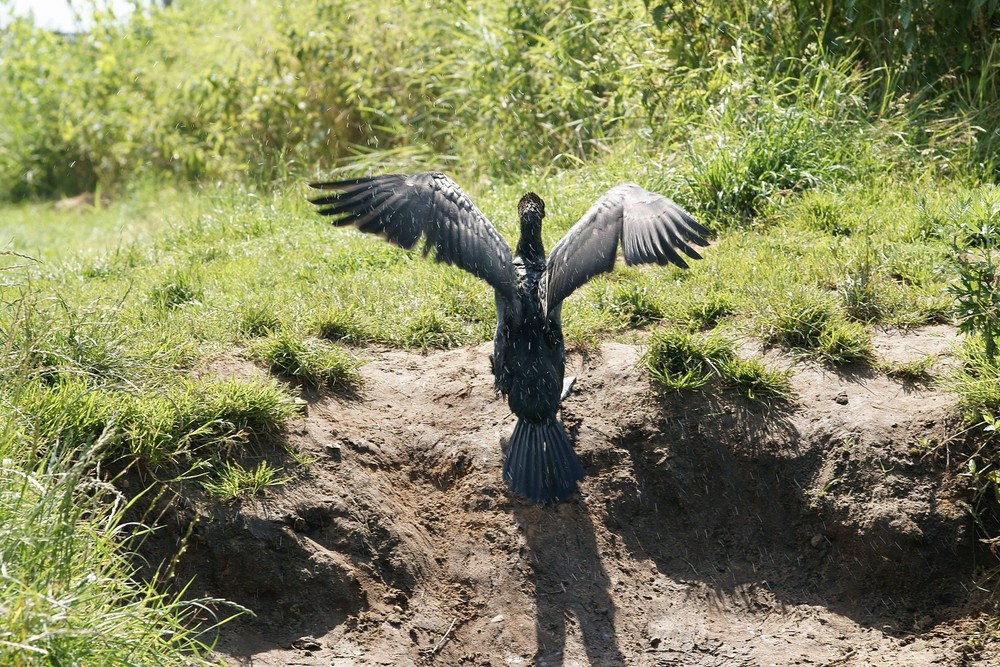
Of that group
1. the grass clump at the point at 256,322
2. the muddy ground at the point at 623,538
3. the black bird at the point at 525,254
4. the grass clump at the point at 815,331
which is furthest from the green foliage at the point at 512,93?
the grass clump at the point at 256,322

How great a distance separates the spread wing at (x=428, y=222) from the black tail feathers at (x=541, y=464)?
686 millimetres

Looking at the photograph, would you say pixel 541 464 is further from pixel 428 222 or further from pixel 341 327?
pixel 341 327

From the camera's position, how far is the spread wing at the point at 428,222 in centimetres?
476

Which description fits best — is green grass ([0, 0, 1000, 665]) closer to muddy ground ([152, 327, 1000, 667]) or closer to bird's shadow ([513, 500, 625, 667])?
muddy ground ([152, 327, 1000, 667])

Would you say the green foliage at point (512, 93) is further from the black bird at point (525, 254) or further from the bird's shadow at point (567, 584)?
the bird's shadow at point (567, 584)

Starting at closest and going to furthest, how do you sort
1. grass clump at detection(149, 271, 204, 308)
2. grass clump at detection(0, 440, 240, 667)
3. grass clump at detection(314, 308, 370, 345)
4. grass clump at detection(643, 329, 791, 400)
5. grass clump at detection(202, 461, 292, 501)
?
grass clump at detection(0, 440, 240, 667), grass clump at detection(202, 461, 292, 501), grass clump at detection(643, 329, 791, 400), grass clump at detection(314, 308, 370, 345), grass clump at detection(149, 271, 204, 308)

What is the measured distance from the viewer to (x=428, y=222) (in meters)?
4.84

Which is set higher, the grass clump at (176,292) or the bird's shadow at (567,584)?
the grass clump at (176,292)

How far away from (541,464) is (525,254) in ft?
3.76

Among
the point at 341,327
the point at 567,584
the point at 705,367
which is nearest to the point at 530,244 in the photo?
the point at 705,367

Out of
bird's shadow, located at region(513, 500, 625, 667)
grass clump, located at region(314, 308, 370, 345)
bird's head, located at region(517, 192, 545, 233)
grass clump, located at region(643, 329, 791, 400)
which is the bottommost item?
bird's shadow, located at region(513, 500, 625, 667)

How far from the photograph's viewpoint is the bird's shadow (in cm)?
429

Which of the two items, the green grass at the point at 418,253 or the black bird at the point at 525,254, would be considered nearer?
the green grass at the point at 418,253

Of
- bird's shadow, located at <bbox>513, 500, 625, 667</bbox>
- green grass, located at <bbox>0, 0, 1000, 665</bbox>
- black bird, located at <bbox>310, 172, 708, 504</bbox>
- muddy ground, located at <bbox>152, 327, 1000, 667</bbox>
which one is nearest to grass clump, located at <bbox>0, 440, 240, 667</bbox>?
green grass, located at <bbox>0, 0, 1000, 665</bbox>
